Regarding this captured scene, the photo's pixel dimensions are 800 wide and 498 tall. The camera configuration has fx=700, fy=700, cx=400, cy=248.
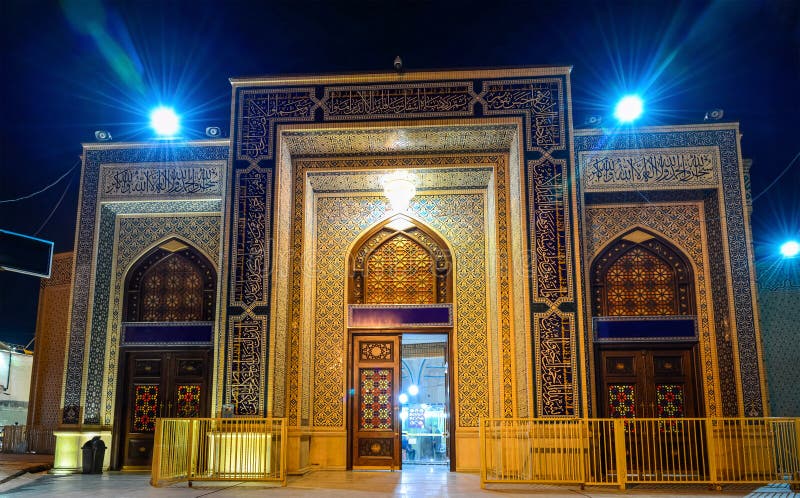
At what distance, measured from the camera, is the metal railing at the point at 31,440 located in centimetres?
1132

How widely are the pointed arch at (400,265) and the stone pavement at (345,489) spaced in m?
2.47

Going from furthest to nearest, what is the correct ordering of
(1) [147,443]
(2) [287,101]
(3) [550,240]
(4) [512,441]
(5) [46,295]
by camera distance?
(5) [46,295] → (1) [147,443] → (2) [287,101] → (3) [550,240] → (4) [512,441]

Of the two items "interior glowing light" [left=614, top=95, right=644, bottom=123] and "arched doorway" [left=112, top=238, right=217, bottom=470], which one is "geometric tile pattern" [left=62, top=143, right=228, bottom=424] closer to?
"arched doorway" [left=112, top=238, right=217, bottom=470]

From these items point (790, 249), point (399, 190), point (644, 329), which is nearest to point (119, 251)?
point (399, 190)

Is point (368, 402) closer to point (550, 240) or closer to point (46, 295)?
point (550, 240)

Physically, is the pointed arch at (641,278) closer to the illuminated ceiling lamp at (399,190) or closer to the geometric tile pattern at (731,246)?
the geometric tile pattern at (731,246)

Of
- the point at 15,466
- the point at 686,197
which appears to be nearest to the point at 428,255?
the point at 686,197

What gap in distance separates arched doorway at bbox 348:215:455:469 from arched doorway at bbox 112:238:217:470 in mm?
2053

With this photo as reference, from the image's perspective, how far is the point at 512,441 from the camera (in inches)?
290

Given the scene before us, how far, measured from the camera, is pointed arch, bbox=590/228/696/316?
9.29 meters

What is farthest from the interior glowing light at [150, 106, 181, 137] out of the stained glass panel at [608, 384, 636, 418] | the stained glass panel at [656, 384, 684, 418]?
the stained glass panel at [656, 384, 684, 418]

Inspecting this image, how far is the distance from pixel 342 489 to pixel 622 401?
13.5 feet

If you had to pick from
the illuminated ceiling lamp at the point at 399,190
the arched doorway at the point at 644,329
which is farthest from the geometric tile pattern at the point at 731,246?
the illuminated ceiling lamp at the point at 399,190

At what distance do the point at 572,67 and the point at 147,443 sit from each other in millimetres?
7404
